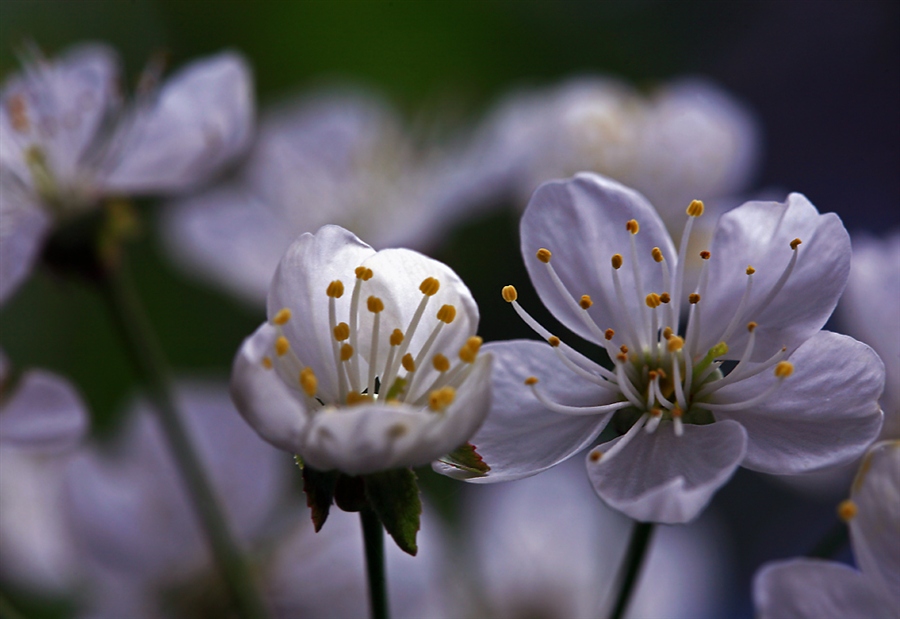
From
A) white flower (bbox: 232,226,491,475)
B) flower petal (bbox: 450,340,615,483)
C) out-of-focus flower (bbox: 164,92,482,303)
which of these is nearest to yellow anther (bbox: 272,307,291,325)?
white flower (bbox: 232,226,491,475)

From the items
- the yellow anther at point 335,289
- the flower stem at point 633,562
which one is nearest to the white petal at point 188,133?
the yellow anther at point 335,289

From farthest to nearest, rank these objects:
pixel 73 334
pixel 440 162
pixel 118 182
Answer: pixel 73 334, pixel 440 162, pixel 118 182

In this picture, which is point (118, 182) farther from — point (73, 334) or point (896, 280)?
point (73, 334)

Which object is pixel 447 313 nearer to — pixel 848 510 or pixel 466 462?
pixel 466 462

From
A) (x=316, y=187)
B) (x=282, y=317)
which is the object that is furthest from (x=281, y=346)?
(x=316, y=187)

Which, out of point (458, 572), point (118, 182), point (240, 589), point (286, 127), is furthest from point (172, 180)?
point (286, 127)

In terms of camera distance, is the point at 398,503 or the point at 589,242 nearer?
the point at 398,503
